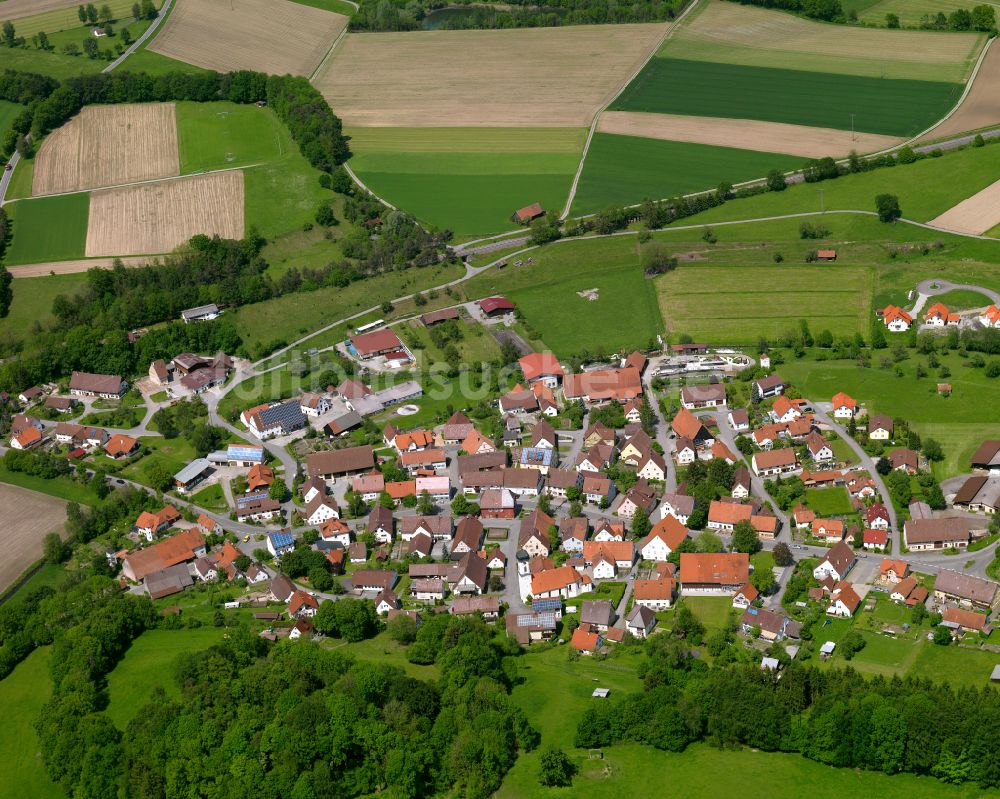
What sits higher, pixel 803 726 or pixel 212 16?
pixel 212 16

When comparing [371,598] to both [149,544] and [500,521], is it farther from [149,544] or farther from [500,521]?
[149,544]

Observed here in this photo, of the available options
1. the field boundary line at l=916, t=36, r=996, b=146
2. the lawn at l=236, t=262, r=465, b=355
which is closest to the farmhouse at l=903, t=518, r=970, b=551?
the lawn at l=236, t=262, r=465, b=355

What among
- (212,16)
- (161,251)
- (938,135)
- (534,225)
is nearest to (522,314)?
(534,225)

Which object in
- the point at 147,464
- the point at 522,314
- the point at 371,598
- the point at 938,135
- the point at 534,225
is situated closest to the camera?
the point at 371,598

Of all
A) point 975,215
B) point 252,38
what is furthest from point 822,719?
point 252,38

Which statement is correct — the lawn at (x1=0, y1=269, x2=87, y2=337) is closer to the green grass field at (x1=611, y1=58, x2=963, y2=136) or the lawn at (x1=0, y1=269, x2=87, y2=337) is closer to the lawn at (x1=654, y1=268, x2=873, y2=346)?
the lawn at (x1=654, y1=268, x2=873, y2=346)

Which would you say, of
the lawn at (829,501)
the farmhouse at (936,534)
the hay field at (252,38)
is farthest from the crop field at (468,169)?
the farmhouse at (936,534)

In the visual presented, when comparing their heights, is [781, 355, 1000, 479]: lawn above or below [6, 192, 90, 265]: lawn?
below

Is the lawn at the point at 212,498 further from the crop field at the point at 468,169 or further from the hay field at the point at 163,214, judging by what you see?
the crop field at the point at 468,169
